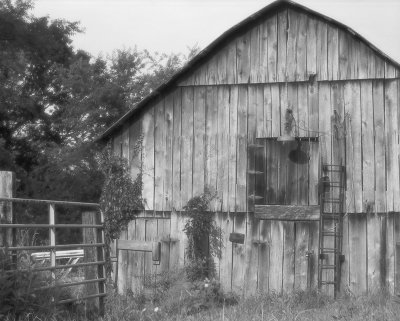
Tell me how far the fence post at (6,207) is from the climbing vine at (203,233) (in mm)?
8002

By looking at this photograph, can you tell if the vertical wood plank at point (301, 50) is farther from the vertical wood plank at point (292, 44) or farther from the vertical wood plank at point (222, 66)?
the vertical wood plank at point (222, 66)

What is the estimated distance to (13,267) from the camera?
9305 mm

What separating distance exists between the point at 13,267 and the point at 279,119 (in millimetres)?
8970

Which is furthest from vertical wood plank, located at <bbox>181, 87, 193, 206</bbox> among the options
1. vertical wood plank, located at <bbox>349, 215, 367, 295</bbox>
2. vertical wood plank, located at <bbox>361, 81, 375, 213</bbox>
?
vertical wood plank, located at <bbox>361, 81, 375, 213</bbox>

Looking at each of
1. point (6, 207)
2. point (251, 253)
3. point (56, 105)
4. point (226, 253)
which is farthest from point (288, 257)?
point (56, 105)

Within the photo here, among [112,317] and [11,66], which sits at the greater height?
[11,66]

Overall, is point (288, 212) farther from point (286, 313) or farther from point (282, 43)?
point (286, 313)

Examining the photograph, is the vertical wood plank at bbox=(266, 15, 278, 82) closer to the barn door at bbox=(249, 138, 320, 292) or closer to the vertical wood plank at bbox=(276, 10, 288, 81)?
the vertical wood plank at bbox=(276, 10, 288, 81)

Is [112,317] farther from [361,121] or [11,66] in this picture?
[11,66]

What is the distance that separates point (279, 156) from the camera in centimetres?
1712

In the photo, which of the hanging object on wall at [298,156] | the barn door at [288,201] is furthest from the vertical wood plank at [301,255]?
the hanging object on wall at [298,156]

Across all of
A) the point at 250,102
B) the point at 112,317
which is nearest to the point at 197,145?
the point at 250,102

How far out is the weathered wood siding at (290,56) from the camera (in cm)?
1689

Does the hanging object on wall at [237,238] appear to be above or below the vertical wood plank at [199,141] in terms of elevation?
below
